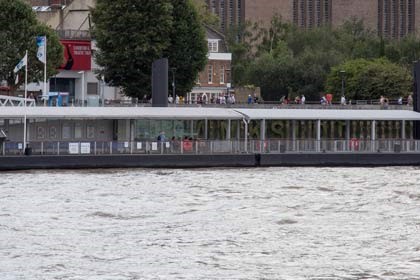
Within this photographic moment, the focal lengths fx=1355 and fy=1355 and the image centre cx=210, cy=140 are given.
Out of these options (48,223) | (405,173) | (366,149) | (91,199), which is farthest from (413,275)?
(366,149)

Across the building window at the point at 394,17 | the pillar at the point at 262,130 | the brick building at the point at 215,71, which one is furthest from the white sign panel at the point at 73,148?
the building window at the point at 394,17

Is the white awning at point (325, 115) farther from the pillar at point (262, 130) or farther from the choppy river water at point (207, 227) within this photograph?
the choppy river water at point (207, 227)

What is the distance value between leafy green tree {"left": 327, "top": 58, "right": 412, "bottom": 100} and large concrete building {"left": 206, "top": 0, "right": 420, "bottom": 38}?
149 feet

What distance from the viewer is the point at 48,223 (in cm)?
5116

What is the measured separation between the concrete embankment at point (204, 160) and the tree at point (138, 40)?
2590 cm

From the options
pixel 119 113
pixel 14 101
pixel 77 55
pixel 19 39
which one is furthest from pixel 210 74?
pixel 119 113

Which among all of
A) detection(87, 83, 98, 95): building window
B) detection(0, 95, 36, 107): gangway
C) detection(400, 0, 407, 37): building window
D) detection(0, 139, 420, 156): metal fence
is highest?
detection(400, 0, 407, 37): building window

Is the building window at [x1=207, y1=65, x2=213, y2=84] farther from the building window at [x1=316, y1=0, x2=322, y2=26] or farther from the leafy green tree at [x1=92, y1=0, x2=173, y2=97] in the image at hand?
the building window at [x1=316, y1=0, x2=322, y2=26]

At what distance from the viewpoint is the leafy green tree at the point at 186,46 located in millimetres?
110750

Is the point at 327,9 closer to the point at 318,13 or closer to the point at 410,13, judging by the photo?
the point at 318,13

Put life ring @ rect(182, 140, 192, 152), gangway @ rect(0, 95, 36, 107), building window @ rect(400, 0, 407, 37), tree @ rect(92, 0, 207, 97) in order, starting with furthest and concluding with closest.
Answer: building window @ rect(400, 0, 407, 37) → tree @ rect(92, 0, 207, 97) → gangway @ rect(0, 95, 36, 107) → life ring @ rect(182, 140, 192, 152)

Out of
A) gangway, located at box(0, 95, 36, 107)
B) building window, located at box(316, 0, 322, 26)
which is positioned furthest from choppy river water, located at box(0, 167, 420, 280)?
building window, located at box(316, 0, 322, 26)

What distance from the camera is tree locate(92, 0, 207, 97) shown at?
353ft

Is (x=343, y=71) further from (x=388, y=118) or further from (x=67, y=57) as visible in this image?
(x=388, y=118)
